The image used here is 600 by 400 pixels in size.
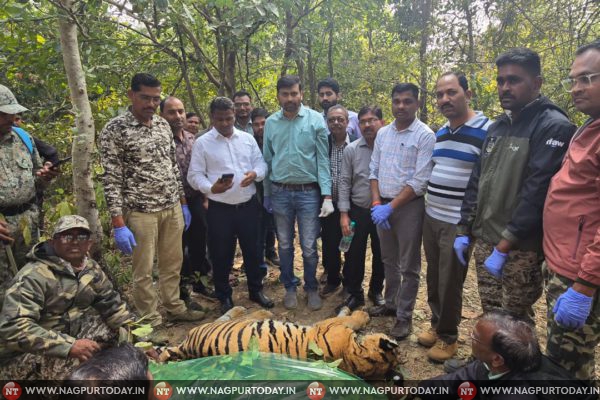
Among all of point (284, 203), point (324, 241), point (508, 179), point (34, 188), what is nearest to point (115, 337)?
point (34, 188)

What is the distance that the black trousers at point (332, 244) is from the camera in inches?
157

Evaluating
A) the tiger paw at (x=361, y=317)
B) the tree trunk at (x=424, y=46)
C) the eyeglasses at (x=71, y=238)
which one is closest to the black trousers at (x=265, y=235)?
the tiger paw at (x=361, y=317)

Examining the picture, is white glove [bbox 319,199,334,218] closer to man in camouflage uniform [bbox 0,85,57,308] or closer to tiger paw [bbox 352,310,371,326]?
tiger paw [bbox 352,310,371,326]

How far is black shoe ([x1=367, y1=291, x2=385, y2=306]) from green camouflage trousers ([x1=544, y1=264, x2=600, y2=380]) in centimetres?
192

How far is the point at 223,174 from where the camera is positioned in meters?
3.46

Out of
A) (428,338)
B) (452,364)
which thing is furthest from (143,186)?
(452,364)

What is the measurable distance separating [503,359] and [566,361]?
1.75ft

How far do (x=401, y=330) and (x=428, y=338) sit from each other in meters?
0.23

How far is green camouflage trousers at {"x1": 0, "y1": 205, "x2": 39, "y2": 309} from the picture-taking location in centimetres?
279

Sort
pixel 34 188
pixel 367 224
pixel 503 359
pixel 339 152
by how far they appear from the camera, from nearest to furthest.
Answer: pixel 503 359 < pixel 34 188 < pixel 367 224 < pixel 339 152

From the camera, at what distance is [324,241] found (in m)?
4.13

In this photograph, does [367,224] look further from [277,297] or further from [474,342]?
[474,342]

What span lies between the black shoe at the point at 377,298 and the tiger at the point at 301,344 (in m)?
1.15

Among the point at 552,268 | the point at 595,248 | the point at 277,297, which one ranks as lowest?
the point at 277,297
